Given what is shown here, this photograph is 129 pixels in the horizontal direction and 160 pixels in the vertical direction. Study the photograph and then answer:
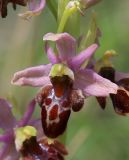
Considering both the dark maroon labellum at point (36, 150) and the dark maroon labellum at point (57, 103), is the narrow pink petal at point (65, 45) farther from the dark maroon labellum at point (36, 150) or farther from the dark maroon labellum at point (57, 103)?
the dark maroon labellum at point (36, 150)

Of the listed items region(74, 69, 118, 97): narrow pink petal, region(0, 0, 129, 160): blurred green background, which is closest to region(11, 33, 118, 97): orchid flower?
region(74, 69, 118, 97): narrow pink petal

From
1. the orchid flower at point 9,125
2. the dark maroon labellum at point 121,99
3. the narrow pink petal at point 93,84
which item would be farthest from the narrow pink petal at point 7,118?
the dark maroon labellum at point 121,99

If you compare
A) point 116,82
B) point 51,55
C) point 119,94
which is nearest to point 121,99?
point 119,94

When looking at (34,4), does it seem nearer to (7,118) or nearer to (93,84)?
(93,84)

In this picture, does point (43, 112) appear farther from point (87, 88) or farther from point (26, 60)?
point (26, 60)

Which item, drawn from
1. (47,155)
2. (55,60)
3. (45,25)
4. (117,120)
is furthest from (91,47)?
(45,25)
